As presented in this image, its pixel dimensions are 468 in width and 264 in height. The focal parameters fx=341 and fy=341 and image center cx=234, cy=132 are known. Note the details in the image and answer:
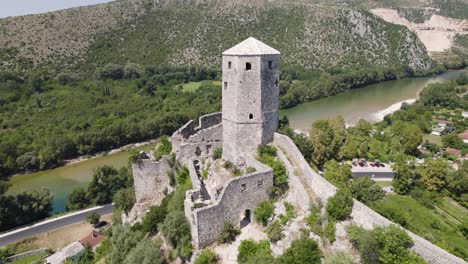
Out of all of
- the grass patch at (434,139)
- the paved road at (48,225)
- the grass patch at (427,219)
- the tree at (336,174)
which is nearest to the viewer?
the grass patch at (427,219)

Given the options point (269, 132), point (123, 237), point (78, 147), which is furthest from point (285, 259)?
point (78, 147)

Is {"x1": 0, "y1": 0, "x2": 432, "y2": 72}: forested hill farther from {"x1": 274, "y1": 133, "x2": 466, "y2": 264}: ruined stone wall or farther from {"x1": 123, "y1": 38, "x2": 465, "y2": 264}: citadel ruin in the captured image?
{"x1": 274, "y1": 133, "x2": 466, "y2": 264}: ruined stone wall

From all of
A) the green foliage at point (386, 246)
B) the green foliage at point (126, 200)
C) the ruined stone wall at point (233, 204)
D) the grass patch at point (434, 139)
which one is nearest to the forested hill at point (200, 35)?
the grass patch at point (434, 139)

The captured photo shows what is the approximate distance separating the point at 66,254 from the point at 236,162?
58.6 feet

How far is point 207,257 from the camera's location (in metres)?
16.6

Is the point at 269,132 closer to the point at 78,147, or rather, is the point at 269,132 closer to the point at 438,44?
the point at 78,147

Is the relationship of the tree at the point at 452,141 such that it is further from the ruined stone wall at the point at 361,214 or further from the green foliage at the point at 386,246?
the green foliage at the point at 386,246

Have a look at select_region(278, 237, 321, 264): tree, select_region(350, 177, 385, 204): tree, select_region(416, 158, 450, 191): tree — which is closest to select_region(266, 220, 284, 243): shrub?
select_region(278, 237, 321, 264): tree

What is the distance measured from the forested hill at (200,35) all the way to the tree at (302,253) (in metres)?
82.1

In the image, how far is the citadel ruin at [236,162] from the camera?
692 inches

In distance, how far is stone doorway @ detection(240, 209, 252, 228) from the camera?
19.1 metres

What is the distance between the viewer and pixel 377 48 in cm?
12038

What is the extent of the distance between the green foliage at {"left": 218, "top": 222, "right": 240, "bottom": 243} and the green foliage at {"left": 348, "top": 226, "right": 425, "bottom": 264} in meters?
6.34

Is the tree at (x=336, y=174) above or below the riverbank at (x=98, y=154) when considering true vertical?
above
